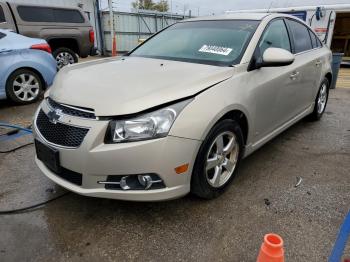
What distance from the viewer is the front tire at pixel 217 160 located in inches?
96.7

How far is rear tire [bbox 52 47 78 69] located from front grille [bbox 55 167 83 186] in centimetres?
724

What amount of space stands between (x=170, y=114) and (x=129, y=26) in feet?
51.6

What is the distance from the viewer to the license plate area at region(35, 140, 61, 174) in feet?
7.75

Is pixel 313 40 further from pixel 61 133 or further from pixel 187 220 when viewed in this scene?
pixel 61 133

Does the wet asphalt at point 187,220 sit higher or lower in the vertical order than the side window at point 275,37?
lower

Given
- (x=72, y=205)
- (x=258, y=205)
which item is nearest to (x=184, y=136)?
(x=258, y=205)

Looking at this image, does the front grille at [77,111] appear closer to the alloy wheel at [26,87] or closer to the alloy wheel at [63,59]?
the alloy wheel at [26,87]

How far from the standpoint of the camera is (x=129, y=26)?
16.8 meters

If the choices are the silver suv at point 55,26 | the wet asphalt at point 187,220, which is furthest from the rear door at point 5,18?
the wet asphalt at point 187,220

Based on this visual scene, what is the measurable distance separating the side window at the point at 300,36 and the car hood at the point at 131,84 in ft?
5.62

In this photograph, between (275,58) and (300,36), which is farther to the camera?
(300,36)

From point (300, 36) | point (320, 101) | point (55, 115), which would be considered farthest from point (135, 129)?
point (320, 101)

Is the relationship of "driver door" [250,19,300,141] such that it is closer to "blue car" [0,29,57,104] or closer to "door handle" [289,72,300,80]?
"door handle" [289,72,300,80]

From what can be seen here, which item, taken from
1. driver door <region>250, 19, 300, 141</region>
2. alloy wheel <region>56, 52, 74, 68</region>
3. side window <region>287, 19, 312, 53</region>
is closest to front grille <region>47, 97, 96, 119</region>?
driver door <region>250, 19, 300, 141</region>
